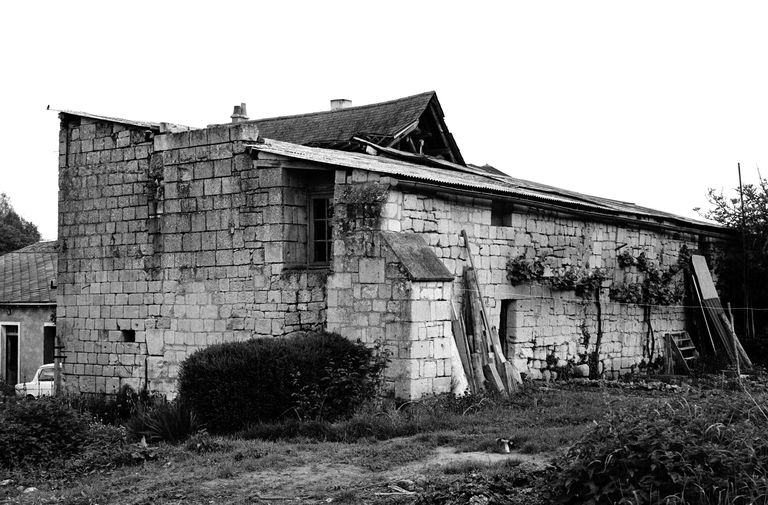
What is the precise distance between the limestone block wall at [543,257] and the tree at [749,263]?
2.18m

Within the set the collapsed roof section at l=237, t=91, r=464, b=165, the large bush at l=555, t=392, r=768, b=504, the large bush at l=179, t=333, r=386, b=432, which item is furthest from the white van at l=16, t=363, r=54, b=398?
the large bush at l=555, t=392, r=768, b=504

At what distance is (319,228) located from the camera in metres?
15.7

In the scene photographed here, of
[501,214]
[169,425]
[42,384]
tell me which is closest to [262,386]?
[169,425]

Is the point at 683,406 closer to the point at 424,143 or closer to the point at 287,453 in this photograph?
the point at 287,453

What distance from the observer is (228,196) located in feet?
52.4

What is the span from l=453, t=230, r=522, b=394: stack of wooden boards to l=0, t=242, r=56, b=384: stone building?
12563mm

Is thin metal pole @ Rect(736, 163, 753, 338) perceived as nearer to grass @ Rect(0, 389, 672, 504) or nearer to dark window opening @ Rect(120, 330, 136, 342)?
grass @ Rect(0, 389, 672, 504)

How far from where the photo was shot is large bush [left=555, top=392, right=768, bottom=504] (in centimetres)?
718

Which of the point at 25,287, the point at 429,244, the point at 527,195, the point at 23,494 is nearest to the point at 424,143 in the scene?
the point at 527,195

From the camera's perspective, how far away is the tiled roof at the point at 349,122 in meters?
22.1

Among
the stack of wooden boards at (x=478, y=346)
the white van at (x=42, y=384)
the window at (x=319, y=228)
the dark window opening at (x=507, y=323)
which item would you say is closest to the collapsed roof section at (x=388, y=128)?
the window at (x=319, y=228)

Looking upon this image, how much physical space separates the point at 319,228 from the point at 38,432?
228 inches

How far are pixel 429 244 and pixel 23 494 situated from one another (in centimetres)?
710

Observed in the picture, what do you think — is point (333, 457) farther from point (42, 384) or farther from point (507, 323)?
point (42, 384)
